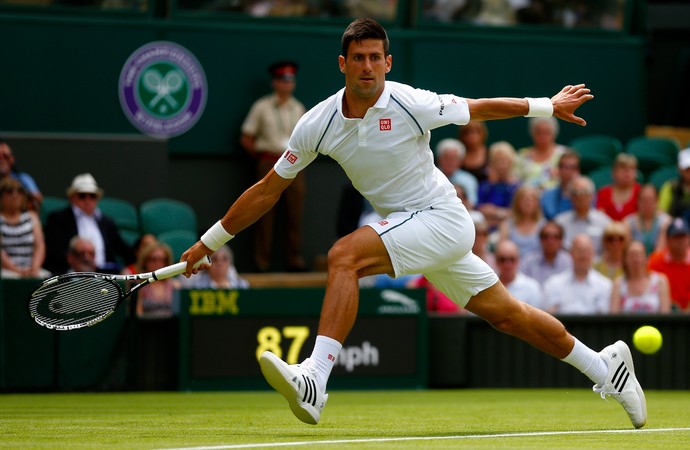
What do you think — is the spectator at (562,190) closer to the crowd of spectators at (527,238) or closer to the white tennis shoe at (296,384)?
the crowd of spectators at (527,238)

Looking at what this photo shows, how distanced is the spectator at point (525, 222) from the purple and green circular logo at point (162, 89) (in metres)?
3.91

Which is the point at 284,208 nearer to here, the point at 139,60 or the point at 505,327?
the point at 139,60

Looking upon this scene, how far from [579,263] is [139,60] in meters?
5.40

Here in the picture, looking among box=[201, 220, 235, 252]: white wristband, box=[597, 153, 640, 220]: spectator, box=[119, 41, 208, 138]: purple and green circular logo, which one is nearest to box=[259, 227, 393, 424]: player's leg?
box=[201, 220, 235, 252]: white wristband

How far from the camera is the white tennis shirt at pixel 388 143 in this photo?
21.9 ft

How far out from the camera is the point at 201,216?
14703mm

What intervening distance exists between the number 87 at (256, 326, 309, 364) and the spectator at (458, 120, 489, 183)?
3418 millimetres

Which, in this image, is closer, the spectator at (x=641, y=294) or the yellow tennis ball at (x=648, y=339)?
the yellow tennis ball at (x=648, y=339)

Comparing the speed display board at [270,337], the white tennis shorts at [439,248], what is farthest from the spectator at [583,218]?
the white tennis shorts at [439,248]

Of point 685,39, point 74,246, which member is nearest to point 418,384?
point 74,246

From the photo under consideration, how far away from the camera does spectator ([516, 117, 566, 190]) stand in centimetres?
1377

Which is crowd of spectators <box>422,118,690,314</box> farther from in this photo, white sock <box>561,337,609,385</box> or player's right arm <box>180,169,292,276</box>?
player's right arm <box>180,169,292,276</box>

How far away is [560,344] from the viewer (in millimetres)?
7059

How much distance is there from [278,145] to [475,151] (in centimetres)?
202
